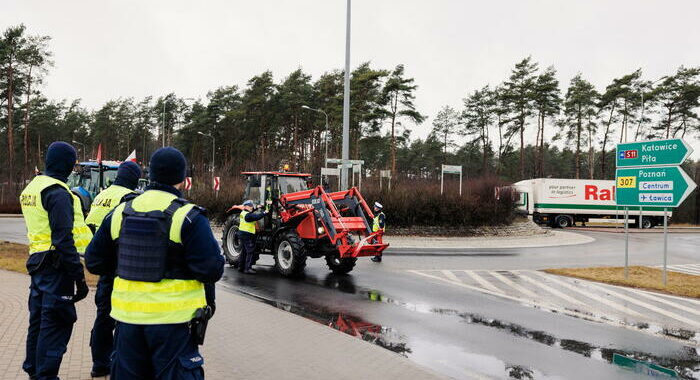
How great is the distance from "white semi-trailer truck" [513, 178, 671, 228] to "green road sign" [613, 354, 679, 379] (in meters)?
33.7

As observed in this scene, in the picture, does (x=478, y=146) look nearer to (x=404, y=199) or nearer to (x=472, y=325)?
(x=404, y=199)

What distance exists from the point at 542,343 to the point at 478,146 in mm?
58633

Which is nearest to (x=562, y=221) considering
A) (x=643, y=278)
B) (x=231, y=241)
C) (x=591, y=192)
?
(x=591, y=192)

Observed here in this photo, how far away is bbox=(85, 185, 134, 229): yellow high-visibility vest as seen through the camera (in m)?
5.80

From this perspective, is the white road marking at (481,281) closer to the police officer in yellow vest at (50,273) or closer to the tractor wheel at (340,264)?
the tractor wheel at (340,264)

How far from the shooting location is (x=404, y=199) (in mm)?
25734

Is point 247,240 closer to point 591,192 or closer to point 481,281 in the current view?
point 481,281

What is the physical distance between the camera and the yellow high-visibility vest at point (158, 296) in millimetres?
→ 3084

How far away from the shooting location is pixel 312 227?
11.8 meters

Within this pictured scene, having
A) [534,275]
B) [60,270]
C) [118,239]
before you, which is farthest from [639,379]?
[534,275]

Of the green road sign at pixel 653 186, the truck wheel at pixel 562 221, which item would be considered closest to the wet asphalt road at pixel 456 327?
the green road sign at pixel 653 186

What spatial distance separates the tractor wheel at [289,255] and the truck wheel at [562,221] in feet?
105

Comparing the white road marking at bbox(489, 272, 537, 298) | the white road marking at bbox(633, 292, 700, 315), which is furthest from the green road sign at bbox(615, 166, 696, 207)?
the white road marking at bbox(489, 272, 537, 298)

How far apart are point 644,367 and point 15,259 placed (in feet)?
44.6
